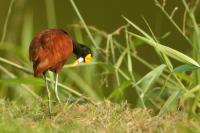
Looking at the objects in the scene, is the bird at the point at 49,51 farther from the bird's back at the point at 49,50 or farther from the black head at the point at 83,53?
the black head at the point at 83,53

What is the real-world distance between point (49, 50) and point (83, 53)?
773 millimetres

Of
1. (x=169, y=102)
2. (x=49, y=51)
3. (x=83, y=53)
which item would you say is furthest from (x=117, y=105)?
(x=83, y=53)

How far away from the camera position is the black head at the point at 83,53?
592 cm

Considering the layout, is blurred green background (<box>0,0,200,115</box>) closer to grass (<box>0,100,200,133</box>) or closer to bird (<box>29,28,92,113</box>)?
bird (<box>29,28,92,113</box>)

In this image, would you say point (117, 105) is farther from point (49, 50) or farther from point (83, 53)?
point (83, 53)

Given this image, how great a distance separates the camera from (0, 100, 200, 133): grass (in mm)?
4340

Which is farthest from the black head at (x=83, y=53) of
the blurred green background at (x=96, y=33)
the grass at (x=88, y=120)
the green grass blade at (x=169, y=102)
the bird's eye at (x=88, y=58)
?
the green grass blade at (x=169, y=102)

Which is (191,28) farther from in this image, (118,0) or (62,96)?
(118,0)

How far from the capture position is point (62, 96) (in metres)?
5.92

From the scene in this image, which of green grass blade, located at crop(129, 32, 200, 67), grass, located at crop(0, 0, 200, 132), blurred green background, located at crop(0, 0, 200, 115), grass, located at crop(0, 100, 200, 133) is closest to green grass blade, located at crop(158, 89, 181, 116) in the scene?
grass, located at crop(0, 0, 200, 132)

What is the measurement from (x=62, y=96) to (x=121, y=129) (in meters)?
1.48

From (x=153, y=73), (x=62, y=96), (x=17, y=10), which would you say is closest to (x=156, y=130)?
(x=153, y=73)

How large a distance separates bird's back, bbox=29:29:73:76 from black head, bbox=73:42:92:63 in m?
0.46

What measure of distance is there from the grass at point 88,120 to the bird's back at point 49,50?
0.82ft
